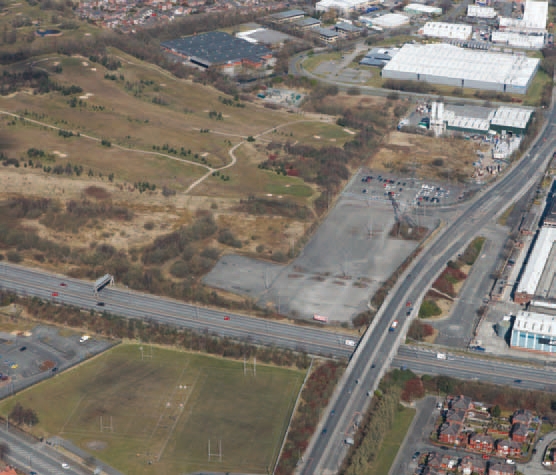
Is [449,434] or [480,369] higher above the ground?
[449,434]

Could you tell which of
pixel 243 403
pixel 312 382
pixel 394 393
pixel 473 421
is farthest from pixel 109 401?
pixel 473 421

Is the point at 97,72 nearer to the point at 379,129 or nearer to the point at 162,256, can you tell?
the point at 379,129

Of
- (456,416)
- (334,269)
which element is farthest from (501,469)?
(334,269)

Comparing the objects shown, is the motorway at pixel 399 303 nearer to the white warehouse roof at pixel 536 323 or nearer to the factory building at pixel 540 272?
the factory building at pixel 540 272

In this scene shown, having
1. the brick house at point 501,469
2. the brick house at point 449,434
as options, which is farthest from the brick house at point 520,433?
the brick house at point 449,434

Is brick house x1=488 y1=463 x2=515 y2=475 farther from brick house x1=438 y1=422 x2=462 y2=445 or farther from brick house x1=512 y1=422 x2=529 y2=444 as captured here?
brick house x1=438 y1=422 x2=462 y2=445

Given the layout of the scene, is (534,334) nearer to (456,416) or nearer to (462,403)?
(462,403)
